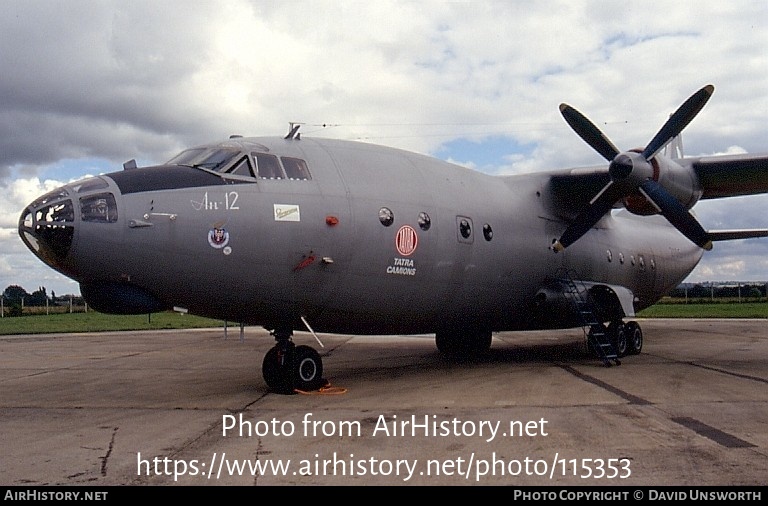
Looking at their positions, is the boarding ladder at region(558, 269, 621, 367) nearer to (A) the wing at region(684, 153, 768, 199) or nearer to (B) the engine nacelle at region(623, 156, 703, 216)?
(B) the engine nacelle at region(623, 156, 703, 216)

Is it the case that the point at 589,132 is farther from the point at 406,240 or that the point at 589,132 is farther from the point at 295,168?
the point at 295,168

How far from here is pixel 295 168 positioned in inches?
432

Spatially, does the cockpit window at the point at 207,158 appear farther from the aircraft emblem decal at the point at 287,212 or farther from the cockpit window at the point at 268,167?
→ the aircraft emblem decal at the point at 287,212

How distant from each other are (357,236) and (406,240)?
1121 mm

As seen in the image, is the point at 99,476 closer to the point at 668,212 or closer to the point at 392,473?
the point at 392,473

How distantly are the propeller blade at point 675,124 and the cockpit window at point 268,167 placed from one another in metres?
8.51

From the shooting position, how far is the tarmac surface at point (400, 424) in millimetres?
6215

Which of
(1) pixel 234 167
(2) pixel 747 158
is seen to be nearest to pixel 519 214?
(2) pixel 747 158

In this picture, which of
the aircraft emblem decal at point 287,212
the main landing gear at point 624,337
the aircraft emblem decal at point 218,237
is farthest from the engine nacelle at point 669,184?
the aircraft emblem decal at point 218,237

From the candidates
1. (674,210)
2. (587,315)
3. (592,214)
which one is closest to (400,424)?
(587,315)

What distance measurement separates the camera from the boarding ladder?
15273mm

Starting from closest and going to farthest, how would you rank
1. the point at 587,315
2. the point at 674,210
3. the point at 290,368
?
the point at 290,368 → the point at 674,210 → the point at 587,315

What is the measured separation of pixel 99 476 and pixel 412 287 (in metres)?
6.78

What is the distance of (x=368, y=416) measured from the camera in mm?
9148
